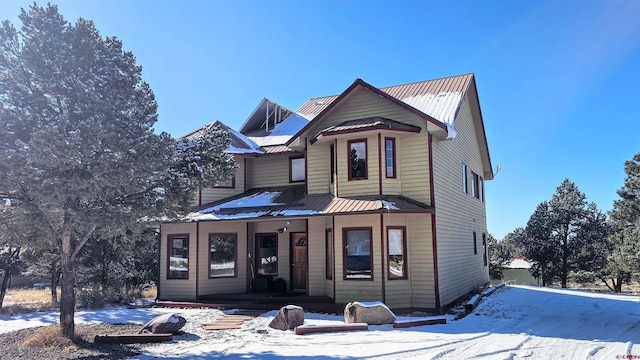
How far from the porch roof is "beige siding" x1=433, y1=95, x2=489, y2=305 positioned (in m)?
1.65

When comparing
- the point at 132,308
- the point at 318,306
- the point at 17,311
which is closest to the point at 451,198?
the point at 318,306

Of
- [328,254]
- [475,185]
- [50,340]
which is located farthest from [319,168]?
[50,340]

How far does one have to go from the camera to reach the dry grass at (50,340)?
8.52 m

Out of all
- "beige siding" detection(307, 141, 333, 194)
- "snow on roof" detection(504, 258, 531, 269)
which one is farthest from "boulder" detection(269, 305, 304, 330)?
"snow on roof" detection(504, 258, 531, 269)

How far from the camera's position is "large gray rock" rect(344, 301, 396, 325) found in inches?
414

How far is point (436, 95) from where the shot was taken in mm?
16453

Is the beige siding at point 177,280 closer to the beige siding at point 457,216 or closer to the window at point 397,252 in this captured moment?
the window at point 397,252

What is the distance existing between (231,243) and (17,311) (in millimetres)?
6663

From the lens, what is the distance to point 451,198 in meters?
15.0

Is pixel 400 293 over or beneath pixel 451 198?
beneath

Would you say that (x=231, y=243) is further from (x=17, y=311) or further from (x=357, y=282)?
(x=17, y=311)

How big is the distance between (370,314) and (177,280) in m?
7.81

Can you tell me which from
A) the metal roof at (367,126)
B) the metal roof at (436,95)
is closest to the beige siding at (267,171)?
the metal roof at (436,95)

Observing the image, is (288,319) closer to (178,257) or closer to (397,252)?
(397,252)
